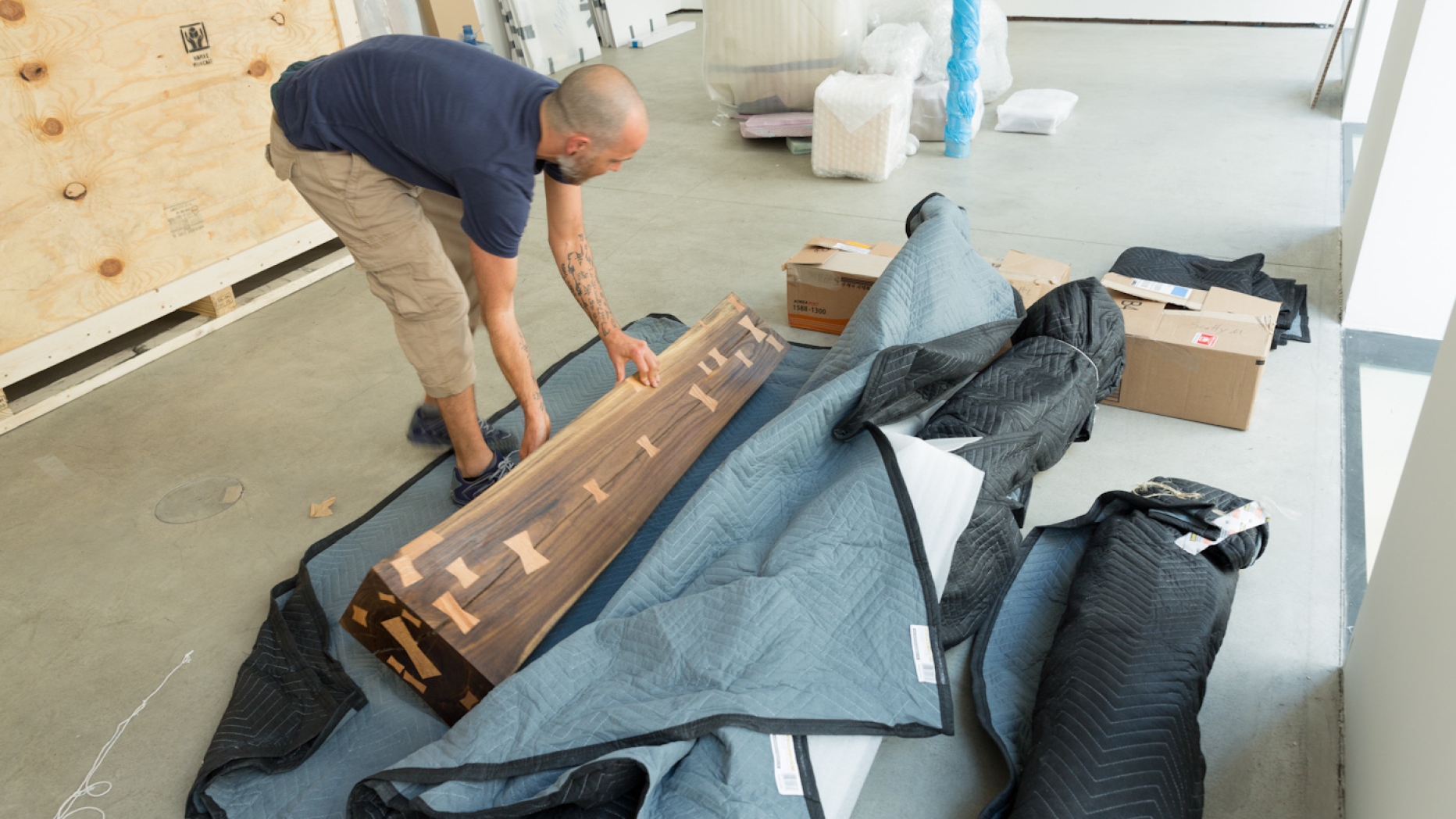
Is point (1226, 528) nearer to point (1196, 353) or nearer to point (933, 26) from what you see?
point (1196, 353)

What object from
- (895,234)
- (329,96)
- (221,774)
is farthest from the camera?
(895,234)

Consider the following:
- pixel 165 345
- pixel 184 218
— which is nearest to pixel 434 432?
pixel 165 345

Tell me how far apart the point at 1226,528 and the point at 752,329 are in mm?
1309

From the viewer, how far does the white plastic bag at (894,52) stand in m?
4.31

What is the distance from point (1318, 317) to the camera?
2.90 meters

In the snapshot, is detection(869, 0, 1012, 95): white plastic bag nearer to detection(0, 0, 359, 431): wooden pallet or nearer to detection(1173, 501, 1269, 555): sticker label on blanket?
detection(0, 0, 359, 431): wooden pallet

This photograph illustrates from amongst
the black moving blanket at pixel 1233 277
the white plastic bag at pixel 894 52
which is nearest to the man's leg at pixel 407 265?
the black moving blanket at pixel 1233 277

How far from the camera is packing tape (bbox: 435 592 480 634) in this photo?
1616 millimetres

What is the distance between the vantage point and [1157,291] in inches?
102

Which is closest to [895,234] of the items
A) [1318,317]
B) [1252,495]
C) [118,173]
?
[1318,317]

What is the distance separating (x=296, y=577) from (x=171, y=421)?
105 cm

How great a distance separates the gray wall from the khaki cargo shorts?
182 cm

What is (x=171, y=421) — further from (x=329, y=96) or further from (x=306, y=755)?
(x=306, y=755)

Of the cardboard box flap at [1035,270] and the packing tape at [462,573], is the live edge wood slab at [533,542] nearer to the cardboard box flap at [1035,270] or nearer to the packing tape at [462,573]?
the packing tape at [462,573]
